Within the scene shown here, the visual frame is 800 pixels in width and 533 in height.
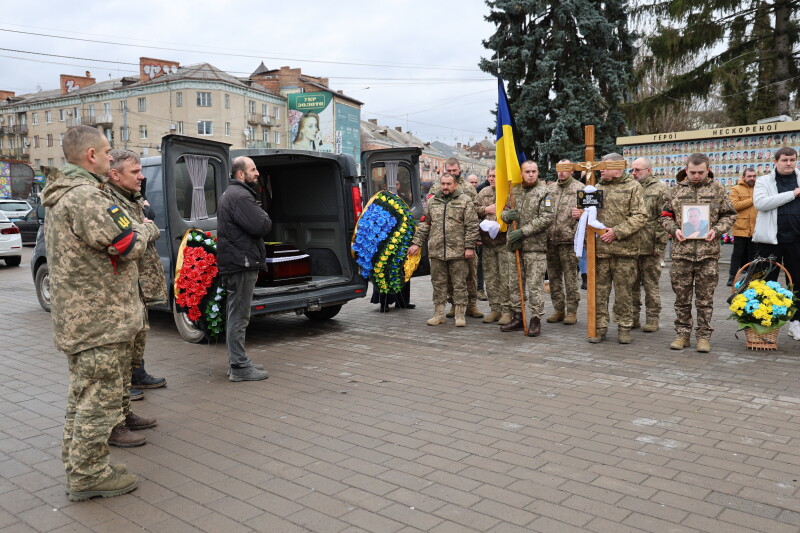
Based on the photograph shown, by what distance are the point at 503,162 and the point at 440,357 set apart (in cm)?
279

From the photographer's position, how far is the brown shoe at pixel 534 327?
319 inches

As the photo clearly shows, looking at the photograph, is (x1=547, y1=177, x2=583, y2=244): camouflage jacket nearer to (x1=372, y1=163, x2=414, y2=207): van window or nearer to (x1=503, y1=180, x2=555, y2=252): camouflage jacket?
(x1=503, y1=180, x2=555, y2=252): camouflage jacket

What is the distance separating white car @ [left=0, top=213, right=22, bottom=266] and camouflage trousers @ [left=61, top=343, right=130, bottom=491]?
51.9 ft

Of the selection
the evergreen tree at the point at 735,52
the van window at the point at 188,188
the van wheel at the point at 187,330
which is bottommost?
the van wheel at the point at 187,330

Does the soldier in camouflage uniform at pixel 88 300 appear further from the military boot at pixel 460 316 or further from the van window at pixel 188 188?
the military boot at pixel 460 316

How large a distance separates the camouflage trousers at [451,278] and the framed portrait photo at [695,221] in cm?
281

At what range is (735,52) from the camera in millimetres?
17766

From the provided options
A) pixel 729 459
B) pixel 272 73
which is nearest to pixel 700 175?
pixel 729 459

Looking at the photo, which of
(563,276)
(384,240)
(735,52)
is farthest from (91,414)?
(735,52)

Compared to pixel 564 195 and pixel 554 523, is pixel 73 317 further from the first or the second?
pixel 564 195

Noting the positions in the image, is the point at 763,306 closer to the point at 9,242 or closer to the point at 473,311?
the point at 473,311

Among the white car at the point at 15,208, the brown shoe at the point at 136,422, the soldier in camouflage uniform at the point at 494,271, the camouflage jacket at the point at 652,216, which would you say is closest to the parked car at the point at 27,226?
the white car at the point at 15,208

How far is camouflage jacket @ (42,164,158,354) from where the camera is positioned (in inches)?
143

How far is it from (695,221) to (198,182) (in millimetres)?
5485
